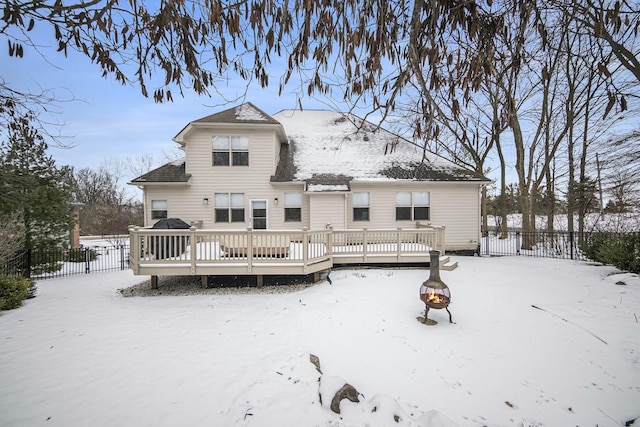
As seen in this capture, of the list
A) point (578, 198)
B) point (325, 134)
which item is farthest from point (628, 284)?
point (325, 134)

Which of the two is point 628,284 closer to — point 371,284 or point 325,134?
point 371,284

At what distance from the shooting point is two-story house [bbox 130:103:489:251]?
11.9 metres

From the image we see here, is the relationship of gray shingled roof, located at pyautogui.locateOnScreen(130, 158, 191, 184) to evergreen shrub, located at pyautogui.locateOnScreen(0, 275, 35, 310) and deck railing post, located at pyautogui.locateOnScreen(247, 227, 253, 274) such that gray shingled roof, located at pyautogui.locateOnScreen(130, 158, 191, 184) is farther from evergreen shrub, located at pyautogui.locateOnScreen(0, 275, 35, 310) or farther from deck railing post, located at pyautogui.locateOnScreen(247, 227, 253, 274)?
deck railing post, located at pyautogui.locateOnScreen(247, 227, 253, 274)

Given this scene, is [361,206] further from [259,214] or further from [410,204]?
[259,214]

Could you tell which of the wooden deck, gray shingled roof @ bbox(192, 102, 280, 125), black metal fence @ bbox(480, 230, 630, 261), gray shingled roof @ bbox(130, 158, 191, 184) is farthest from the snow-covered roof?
black metal fence @ bbox(480, 230, 630, 261)

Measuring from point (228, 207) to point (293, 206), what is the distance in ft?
9.56

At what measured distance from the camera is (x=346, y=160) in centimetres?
1365

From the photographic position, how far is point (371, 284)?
7914 millimetres

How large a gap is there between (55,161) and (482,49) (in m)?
16.3

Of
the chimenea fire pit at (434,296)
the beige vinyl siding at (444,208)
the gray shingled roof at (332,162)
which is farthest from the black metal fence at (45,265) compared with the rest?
the chimenea fire pit at (434,296)

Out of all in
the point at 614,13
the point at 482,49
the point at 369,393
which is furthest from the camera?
the point at 369,393

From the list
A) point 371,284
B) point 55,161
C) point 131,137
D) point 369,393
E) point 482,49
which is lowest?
point 369,393

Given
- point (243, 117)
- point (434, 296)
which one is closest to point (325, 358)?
point (434, 296)

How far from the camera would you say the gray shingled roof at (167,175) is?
456 inches
